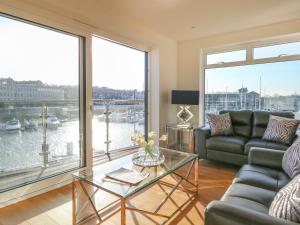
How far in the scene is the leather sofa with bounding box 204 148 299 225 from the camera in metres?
1.00

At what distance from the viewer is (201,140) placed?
11.2ft

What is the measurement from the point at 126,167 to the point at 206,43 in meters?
3.41

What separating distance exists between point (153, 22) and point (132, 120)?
196 centimetres

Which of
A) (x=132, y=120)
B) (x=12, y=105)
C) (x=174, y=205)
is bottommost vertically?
(x=174, y=205)

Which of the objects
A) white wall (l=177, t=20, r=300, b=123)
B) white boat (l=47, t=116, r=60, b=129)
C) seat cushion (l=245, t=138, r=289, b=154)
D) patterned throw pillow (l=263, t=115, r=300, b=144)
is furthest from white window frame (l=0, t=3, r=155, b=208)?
patterned throw pillow (l=263, t=115, r=300, b=144)

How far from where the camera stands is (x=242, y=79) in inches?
162

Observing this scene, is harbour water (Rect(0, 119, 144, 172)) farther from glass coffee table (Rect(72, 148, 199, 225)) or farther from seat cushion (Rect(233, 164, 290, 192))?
seat cushion (Rect(233, 164, 290, 192))

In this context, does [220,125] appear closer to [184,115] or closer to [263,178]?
[184,115]

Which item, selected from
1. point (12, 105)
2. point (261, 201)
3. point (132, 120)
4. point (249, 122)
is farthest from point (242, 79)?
point (12, 105)

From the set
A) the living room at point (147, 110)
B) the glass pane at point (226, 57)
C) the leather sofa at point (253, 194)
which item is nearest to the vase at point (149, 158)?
the living room at point (147, 110)

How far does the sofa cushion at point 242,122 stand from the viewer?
3491 mm

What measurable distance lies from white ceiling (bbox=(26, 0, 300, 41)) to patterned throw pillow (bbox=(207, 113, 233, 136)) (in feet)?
5.58

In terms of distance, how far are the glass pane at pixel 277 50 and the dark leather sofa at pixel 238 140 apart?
1200mm

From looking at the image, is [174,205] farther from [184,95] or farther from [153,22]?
[153,22]
